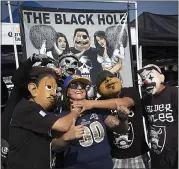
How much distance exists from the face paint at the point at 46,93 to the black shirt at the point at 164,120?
847 mm

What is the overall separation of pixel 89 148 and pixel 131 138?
1.65 feet

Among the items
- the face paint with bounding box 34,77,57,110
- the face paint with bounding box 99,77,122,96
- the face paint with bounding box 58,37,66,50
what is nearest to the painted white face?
the face paint with bounding box 99,77,122,96

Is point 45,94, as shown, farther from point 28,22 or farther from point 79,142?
point 28,22

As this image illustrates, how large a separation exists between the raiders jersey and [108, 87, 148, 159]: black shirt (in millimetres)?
319

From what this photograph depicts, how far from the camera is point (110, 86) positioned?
2104mm

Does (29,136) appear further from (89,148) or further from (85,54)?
(85,54)

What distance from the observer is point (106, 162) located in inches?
72.5

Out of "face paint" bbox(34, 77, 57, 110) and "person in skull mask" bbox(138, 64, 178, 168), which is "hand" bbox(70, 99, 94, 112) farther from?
"person in skull mask" bbox(138, 64, 178, 168)

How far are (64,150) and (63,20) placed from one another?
1.72 m

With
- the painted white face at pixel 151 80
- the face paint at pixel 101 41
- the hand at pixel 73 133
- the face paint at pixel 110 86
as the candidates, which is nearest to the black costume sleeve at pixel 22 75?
the hand at pixel 73 133

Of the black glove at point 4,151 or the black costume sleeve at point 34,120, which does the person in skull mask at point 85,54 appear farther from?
the black costume sleeve at point 34,120

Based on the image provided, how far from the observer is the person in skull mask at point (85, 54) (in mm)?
3242

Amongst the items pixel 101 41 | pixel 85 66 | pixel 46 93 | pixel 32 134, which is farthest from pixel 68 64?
pixel 101 41

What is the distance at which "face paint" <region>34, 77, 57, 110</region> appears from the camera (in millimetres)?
1694
